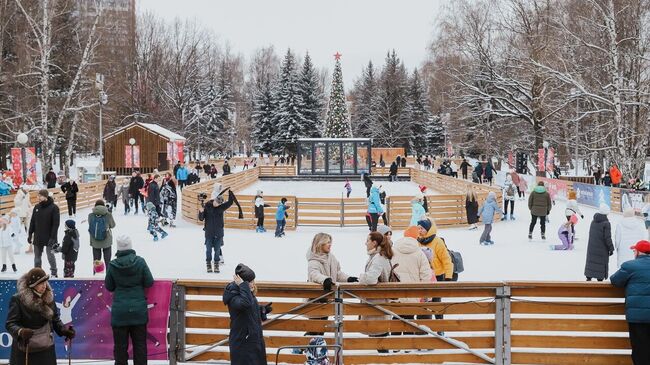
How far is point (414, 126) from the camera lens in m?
72.2

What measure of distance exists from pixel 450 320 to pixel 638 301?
159 cm

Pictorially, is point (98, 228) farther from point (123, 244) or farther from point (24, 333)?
point (24, 333)

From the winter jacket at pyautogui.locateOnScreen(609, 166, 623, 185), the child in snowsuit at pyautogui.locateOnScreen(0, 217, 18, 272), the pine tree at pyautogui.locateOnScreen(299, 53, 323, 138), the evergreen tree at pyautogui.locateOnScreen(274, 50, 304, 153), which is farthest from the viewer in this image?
the pine tree at pyautogui.locateOnScreen(299, 53, 323, 138)

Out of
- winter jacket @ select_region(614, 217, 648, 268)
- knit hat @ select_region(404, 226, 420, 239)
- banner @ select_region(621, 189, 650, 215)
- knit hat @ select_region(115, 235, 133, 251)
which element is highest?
knit hat @ select_region(115, 235, 133, 251)

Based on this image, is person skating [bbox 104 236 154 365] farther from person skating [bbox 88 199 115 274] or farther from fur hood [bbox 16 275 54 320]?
person skating [bbox 88 199 115 274]

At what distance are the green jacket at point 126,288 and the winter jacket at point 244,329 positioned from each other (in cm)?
98

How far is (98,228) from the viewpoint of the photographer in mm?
10492

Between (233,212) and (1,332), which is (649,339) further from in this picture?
(233,212)

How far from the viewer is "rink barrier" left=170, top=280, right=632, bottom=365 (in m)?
5.92

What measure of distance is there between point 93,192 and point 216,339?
67.8 ft

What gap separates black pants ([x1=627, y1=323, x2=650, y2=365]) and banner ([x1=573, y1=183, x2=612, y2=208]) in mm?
18330

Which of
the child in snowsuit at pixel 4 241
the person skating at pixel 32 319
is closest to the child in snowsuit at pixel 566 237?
the child in snowsuit at pixel 4 241

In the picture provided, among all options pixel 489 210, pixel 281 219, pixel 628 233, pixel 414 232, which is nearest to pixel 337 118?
pixel 281 219

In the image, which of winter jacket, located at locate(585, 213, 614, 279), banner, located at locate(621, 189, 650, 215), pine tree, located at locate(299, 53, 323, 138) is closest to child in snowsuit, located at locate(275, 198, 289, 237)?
winter jacket, located at locate(585, 213, 614, 279)
